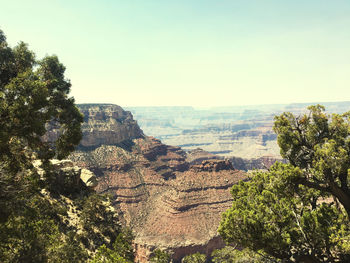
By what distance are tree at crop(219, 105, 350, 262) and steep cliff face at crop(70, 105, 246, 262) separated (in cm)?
6905

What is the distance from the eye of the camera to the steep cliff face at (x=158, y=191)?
84500 mm

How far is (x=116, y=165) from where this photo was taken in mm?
130750

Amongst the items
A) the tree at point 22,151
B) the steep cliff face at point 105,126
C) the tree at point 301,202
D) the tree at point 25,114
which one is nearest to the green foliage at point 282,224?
the tree at point 301,202

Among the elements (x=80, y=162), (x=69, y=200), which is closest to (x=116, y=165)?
(x=80, y=162)

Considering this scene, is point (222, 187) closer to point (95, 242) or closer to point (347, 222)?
point (95, 242)

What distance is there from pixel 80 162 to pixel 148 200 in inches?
1661

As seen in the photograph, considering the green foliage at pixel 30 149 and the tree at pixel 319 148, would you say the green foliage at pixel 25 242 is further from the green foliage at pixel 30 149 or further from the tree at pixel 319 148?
the tree at pixel 319 148

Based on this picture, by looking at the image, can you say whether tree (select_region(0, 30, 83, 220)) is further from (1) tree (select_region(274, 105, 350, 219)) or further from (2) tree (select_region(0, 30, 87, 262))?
(1) tree (select_region(274, 105, 350, 219))

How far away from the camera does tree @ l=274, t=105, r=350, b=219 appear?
55.9 feet

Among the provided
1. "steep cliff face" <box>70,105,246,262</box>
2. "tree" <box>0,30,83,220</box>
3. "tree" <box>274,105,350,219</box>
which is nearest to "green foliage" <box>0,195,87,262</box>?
"tree" <box>0,30,83,220</box>

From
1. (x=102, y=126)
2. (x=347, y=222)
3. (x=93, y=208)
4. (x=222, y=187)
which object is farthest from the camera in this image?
(x=102, y=126)

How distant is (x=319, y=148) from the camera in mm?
18047

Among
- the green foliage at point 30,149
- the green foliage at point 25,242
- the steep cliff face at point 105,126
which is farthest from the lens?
the steep cliff face at point 105,126

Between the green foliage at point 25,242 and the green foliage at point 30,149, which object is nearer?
the green foliage at point 25,242
